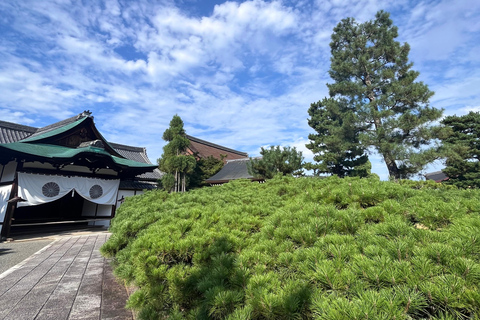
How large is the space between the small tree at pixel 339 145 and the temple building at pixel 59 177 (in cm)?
1125

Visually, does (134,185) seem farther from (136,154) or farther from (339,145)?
(339,145)

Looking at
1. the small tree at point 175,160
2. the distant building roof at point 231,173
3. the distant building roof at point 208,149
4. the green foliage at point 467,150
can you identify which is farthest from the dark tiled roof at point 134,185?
the green foliage at point 467,150

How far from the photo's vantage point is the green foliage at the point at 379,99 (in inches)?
444

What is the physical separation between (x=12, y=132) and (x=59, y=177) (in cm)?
524

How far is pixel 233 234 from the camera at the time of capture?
2.38m

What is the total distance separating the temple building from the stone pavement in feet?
18.1

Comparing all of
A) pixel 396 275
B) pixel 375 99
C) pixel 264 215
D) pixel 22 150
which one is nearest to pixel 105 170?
pixel 22 150

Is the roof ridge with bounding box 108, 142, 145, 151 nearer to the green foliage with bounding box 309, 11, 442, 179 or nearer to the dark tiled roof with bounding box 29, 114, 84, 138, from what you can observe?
the dark tiled roof with bounding box 29, 114, 84, 138

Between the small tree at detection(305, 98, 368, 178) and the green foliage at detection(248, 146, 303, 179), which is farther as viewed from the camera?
the small tree at detection(305, 98, 368, 178)

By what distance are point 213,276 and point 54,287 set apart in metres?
3.28

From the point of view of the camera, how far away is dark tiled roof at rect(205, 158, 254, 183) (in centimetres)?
1508

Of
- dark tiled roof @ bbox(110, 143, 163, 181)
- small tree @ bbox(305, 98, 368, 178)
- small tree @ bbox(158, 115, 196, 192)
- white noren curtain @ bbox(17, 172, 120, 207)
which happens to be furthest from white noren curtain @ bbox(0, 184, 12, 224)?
small tree @ bbox(305, 98, 368, 178)

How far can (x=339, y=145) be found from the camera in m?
13.3

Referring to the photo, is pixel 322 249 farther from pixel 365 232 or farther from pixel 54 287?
pixel 54 287
